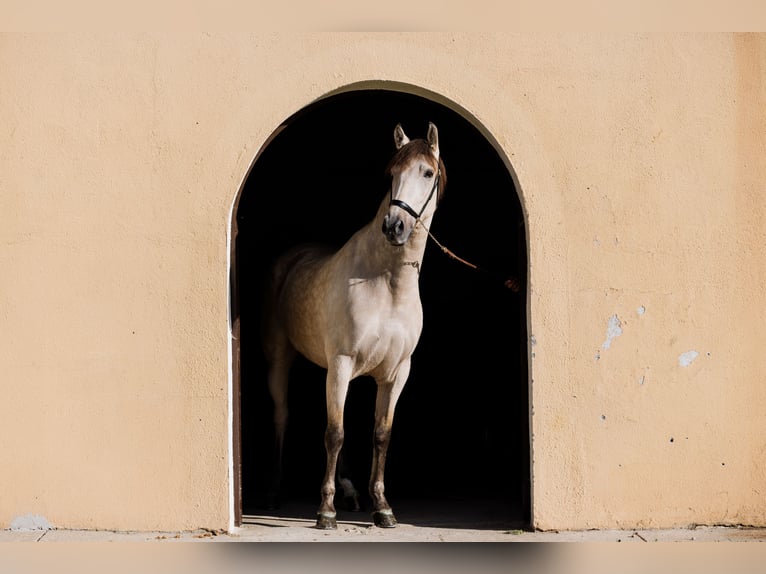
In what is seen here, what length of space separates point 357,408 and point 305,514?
1.69 metres

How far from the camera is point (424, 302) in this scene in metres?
9.70

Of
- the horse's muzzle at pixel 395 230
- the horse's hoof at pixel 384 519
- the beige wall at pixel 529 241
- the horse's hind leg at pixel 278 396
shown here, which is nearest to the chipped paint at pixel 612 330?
the beige wall at pixel 529 241

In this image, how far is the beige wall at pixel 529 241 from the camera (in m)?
6.96

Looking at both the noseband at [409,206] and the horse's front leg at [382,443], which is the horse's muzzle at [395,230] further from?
the horse's front leg at [382,443]

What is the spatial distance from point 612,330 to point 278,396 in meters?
2.42

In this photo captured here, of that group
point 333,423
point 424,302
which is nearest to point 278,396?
point 333,423

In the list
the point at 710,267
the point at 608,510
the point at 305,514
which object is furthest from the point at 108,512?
the point at 710,267

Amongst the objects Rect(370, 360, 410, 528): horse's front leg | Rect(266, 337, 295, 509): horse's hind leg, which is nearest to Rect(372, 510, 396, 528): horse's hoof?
Rect(370, 360, 410, 528): horse's front leg

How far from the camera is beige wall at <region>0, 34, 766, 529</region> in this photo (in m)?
6.96

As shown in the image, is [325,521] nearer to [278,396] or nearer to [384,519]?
[384,519]

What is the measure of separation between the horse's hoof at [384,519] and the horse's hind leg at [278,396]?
107 centimetres

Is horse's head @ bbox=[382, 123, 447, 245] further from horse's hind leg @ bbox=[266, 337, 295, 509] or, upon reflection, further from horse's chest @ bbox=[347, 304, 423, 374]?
horse's hind leg @ bbox=[266, 337, 295, 509]

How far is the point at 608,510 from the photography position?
7.00 meters

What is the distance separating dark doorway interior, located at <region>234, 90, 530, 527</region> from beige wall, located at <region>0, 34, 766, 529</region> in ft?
7.02
